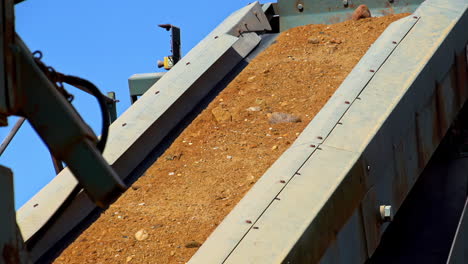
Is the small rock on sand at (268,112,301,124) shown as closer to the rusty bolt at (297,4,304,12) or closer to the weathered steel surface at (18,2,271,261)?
the weathered steel surface at (18,2,271,261)

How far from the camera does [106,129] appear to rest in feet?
8.45

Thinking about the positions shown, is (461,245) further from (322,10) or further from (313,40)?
(322,10)

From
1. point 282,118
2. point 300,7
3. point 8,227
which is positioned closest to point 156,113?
point 282,118

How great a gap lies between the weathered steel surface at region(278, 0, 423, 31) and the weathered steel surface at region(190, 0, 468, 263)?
3.18 ft

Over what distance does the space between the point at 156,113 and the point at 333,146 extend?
134 centimetres

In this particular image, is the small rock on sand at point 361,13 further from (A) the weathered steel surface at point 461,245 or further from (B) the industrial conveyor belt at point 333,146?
(A) the weathered steel surface at point 461,245

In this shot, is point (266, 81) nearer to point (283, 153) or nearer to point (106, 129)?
point (283, 153)

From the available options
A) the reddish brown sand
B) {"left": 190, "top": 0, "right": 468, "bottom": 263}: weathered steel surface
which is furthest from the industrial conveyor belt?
the reddish brown sand

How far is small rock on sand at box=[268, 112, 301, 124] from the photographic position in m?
5.47

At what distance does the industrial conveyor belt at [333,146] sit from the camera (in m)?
4.21

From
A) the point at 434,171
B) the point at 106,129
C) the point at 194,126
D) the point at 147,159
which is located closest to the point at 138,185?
the point at 147,159

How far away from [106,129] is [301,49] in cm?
408

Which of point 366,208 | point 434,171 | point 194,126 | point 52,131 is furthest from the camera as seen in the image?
point 434,171

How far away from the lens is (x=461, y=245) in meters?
5.61
